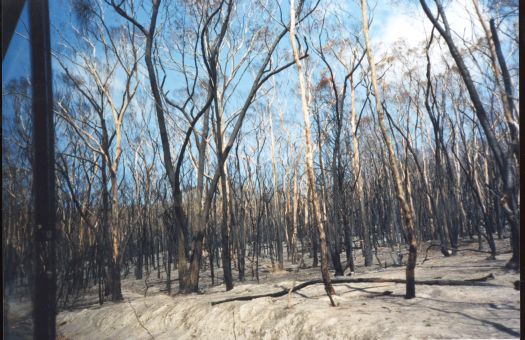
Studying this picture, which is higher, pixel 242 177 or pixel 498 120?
pixel 242 177

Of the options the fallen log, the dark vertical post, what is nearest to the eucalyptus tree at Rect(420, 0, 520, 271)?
the fallen log

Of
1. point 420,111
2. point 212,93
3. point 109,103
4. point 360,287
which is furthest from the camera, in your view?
point 212,93

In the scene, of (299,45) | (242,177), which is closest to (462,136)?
(299,45)

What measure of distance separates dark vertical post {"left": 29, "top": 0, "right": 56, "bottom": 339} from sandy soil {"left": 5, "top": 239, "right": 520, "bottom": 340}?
0.18 metres

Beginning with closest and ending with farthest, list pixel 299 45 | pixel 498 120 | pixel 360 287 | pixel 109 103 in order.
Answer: pixel 498 120
pixel 360 287
pixel 109 103
pixel 299 45

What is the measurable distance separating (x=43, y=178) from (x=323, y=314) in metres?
1.79

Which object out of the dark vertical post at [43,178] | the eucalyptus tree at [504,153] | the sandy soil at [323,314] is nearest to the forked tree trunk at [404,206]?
the sandy soil at [323,314]

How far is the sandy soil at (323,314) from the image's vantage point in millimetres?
1437

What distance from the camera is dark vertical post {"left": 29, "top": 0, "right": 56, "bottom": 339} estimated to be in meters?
1.81

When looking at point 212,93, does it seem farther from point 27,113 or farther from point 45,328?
point 45,328

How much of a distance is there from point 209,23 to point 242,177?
3.09 m

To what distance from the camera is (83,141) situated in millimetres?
2314

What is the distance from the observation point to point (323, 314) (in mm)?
1967

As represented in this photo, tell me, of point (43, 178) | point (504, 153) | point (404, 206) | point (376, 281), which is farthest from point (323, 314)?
point (43, 178)
